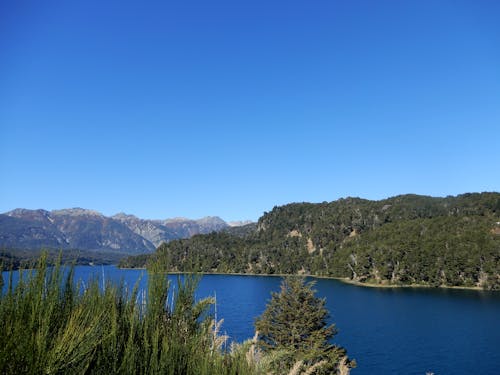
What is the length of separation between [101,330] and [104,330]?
279mm

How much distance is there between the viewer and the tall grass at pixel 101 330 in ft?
10.8

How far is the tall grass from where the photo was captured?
10.8ft

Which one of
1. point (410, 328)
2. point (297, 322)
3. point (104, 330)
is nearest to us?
point (104, 330)

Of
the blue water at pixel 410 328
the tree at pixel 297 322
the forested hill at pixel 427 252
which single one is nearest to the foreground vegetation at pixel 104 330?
the blue water at pixel 410 328

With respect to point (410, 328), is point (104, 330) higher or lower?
higher

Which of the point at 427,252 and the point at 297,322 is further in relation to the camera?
the point at 427,252

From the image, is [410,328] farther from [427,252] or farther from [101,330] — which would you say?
[427,252]

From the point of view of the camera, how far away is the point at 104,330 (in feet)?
14.6

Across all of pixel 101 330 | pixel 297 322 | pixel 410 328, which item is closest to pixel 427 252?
pixel 410 328

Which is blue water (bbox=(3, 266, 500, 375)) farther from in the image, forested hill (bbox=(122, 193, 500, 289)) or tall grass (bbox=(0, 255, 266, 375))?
forested hill (bbox=(122, 193, 500, 289))

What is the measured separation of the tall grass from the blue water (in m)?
16.0

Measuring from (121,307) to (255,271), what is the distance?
19271 centimetres

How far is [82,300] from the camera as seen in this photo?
5008 millimetres

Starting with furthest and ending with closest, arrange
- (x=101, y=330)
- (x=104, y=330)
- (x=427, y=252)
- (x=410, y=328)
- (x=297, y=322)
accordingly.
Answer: (x=427, y=252) < (x=410, y=328) < (x=297, y=322) < (x=104, y=330) < (x=101, y=330)
